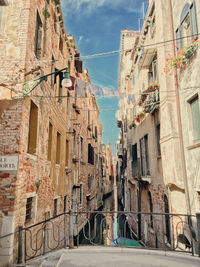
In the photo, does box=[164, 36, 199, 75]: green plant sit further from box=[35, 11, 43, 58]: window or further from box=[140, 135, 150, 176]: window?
box=[140, 135, 150, 176]: window

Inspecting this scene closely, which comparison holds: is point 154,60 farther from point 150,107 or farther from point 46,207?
point 46,207

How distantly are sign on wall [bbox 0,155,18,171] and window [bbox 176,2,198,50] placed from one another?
5.68 m

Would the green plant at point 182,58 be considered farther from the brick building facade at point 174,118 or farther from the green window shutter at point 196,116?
the green window shutter at point 196,116

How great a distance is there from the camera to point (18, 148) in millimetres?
5324

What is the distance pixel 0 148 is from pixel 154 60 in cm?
788

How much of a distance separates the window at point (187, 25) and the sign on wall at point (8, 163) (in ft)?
18.6

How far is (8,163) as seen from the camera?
5223 mm

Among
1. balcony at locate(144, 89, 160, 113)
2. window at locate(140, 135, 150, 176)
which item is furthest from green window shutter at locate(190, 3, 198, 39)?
window at locate(140, 135, 150, 176)

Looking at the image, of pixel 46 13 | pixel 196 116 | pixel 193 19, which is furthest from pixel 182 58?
pixel 46 13

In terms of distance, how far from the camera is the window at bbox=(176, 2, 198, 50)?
5964mm

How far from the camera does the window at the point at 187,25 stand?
19.6ft

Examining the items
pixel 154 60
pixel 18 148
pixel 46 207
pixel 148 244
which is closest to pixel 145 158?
pixel 148 244

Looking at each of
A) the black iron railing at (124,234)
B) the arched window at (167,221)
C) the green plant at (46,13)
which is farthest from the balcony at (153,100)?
the green plant at (46,13)

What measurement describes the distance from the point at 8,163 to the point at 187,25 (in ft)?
22.0
